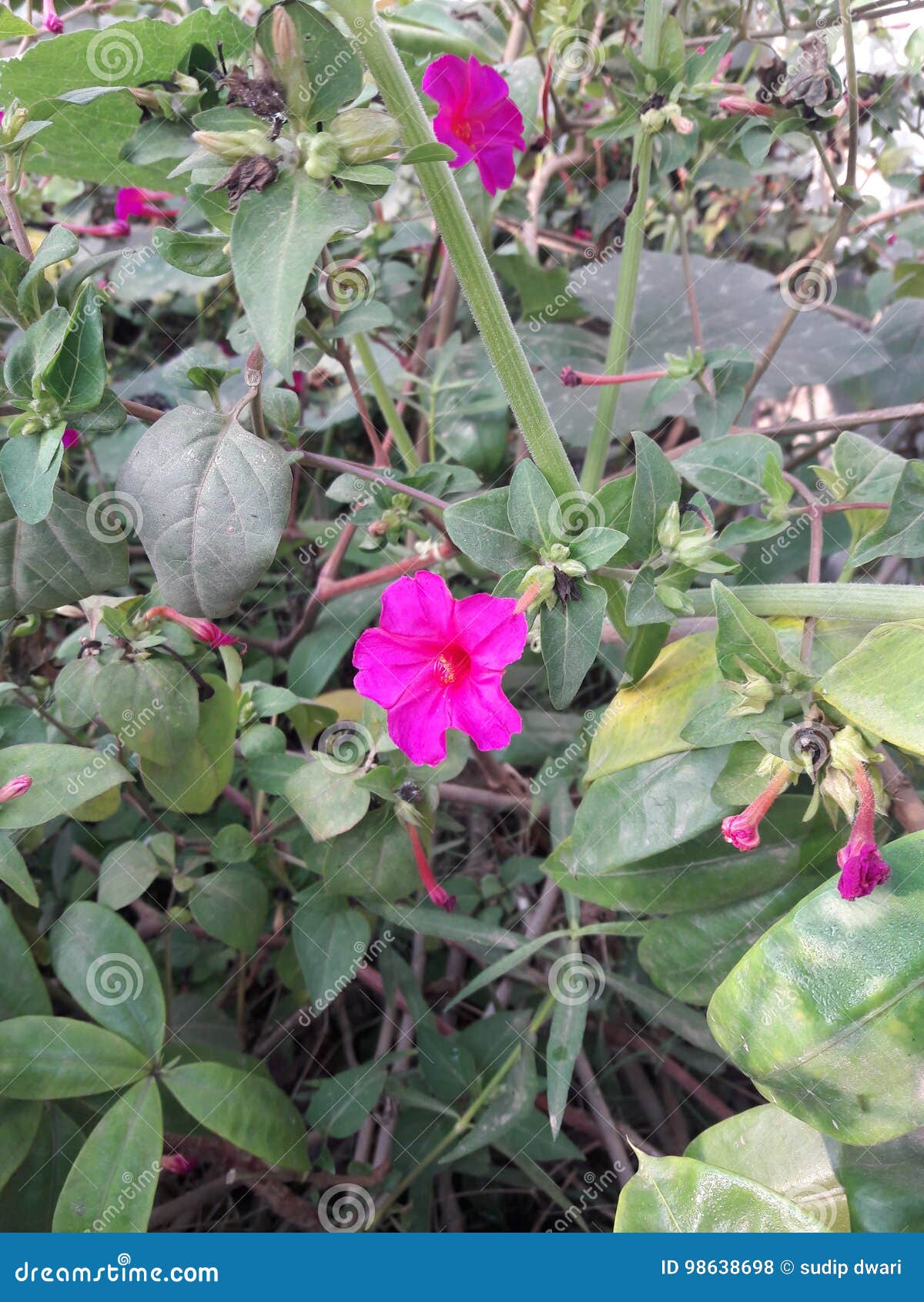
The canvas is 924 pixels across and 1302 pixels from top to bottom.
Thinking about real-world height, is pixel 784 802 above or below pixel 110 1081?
above

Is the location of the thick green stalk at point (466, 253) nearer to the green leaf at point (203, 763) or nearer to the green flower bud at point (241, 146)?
the green flower bud at point (241, 146)

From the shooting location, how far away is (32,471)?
69 cm

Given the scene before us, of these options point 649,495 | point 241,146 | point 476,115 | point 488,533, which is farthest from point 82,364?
point 476,115

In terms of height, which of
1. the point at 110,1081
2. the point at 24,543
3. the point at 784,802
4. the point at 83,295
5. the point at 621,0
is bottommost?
the point at 110,1081

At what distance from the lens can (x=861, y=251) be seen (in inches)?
65.2

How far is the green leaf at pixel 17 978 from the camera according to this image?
0.88 metres

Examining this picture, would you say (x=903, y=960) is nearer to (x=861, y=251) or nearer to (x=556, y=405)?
(x=556, y=405)

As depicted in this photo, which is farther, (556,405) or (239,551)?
(556,405)

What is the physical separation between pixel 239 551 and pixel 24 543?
7.5 inches

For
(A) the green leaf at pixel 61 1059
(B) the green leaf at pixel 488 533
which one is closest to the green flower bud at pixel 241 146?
(B) the green leaf at pixel 488 533

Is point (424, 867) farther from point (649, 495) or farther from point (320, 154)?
point (320, 154)

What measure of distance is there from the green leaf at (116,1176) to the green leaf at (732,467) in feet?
2.51

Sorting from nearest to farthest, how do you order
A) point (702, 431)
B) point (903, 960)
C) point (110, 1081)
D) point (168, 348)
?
1. point (903, 960)
2. point (110, 1081)
3. point (702, 431)
4. point (168, 348)

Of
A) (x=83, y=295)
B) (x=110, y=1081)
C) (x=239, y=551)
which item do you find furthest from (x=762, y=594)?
(x=110, y=1081)
